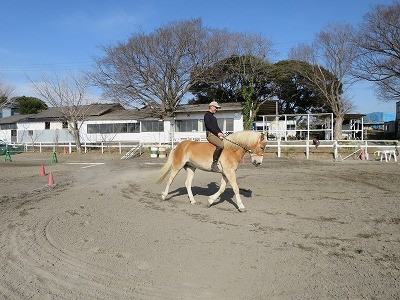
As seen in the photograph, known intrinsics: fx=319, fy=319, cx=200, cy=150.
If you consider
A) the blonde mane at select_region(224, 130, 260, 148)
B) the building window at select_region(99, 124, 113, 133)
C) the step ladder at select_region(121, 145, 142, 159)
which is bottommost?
the step ladder at select_region(121, 145, 142, 159)

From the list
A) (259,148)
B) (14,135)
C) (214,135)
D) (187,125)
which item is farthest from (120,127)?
(259,148)

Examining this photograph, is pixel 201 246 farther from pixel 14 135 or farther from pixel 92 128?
pixel 14 135

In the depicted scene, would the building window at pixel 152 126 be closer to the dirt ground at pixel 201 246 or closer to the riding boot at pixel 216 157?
the dirt ground at pixel 201 246

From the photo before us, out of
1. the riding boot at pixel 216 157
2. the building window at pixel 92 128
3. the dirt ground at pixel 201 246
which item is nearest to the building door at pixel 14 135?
the building window at pixel 92 128

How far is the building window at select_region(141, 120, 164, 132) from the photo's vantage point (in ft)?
119

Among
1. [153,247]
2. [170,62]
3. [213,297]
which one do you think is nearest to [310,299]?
[213,297]

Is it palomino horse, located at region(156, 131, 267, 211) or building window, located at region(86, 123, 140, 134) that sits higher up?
building window, located at region(86, 123, 140, 134)

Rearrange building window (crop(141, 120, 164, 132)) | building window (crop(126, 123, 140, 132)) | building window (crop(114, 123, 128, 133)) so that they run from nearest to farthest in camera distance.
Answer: building window (crop(141, 120, 164, 132))
building window (crop(126, 123, 140, 132))
building window (crop(114, 123, 128, 133))

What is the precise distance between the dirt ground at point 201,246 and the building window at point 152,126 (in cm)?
2760

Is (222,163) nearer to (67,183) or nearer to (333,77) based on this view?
(67,183)

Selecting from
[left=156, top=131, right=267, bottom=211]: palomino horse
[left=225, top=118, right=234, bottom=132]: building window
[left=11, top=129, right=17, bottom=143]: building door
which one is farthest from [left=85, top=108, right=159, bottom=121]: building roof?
[left=156, top=131, right=267, bottom=211]: palomino horse

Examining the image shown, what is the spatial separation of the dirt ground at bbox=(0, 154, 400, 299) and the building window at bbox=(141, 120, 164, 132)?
90.6 feet

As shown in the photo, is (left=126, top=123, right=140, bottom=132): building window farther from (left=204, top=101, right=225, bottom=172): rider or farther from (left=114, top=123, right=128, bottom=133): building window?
(left=204, top=101, right=225, bottom=172): rider

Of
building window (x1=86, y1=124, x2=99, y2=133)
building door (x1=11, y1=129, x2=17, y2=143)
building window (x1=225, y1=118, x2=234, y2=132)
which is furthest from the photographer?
building door (x1=11, y1=129, x2=17, y2=143)
